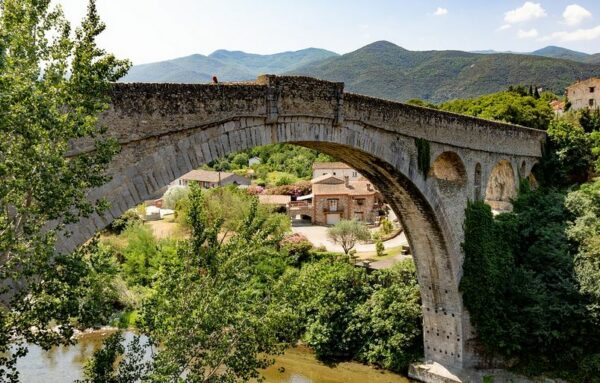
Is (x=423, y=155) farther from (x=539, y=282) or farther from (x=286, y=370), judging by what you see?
(x=286, y=370)

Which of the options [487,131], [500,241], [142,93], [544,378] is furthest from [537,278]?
[142,93]

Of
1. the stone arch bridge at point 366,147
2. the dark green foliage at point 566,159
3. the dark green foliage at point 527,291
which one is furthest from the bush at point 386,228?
the dark green foliage at point 527,291

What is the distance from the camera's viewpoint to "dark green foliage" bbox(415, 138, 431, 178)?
15391 mm

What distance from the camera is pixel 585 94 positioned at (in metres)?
42.7

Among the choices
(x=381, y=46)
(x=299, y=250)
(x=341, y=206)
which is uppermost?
(x=381, y=46)

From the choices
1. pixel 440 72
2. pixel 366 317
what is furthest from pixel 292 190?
pixel 440 72

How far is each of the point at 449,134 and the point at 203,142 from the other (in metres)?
9.28

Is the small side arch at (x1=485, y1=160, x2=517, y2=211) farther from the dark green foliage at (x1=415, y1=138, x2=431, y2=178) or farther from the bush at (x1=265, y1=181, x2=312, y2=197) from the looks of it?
the bush at (x1=265, y1=181, x2=312, y2=197)

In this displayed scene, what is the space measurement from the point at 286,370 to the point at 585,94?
117 ft

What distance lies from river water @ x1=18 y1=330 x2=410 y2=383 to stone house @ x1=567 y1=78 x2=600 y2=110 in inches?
1257

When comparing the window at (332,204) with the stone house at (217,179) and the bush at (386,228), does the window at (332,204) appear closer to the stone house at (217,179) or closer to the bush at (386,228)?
the bush at (386,228)

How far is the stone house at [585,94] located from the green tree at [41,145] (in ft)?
142

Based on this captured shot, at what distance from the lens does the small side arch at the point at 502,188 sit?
71.8 feet

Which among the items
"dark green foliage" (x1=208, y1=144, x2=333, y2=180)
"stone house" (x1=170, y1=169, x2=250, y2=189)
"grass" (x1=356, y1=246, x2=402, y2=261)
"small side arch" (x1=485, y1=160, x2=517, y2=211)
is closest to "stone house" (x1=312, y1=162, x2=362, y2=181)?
"dark green foliage" (x1=208, y1=144, x2=333, y2=180)
